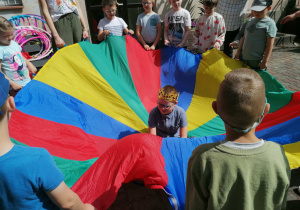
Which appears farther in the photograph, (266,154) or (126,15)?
(126,15)

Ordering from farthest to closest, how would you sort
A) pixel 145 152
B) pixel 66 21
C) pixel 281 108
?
pixel 66 21
pixel 281 108
pixel 145 152

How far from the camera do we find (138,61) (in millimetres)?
3195

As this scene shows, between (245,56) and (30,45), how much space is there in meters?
3.91

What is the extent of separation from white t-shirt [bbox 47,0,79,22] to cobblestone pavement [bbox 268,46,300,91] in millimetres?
3362

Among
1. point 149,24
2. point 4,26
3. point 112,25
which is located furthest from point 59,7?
point 149,24

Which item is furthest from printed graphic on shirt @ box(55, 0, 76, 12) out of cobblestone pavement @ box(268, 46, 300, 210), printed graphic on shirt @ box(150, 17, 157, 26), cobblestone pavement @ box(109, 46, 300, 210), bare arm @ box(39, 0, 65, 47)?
cobblestone pavement @ box(268, 46, 300, 210)

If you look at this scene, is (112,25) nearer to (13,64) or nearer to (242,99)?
(13,64)

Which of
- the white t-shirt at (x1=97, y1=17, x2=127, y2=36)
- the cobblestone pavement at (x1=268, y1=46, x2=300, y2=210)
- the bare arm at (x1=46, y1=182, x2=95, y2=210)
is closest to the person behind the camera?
the bare arm at (x1=46, y1=182, x2=95, y2=210)

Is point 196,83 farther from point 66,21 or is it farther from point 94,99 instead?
point 66,21

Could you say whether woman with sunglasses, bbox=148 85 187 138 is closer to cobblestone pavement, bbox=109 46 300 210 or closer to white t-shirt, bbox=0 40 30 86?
cobblestone pavement, bbox=109 46 300 210

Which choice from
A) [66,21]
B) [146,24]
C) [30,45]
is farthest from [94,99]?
[30,45]

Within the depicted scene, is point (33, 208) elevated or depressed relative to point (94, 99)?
elevated

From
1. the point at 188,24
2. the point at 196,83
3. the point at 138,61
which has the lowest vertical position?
the point at 196,83

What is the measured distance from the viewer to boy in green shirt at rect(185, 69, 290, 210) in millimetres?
828
